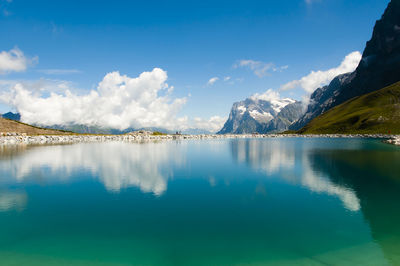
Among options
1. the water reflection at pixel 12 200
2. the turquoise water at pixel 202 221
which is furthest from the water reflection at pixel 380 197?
the water reflection at pixel 12 200

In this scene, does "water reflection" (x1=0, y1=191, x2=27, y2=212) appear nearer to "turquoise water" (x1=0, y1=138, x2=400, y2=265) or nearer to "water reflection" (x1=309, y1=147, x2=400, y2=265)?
"turquoise water" (x1=0, y1=138, x2=400, y2=265)

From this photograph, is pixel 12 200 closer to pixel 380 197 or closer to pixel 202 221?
pixel 202 221

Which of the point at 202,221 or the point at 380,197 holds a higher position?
the point at 380,197

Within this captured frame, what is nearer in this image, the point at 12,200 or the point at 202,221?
the point at 202,221


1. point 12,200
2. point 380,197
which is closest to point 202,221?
point 380,197

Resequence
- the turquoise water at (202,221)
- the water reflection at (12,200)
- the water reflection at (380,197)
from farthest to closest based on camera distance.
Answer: the water reflection at (12,200) < the water reflection at (380,197) < the turquoise water at (202,221)

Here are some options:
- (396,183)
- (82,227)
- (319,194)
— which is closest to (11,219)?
(82,227)

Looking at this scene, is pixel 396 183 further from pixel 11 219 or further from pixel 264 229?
pixel 11 219

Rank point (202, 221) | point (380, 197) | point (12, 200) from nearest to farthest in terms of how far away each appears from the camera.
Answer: point (202, 221) → point (380, 197) → point (12, 200)

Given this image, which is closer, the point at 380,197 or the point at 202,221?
the point at 202,221

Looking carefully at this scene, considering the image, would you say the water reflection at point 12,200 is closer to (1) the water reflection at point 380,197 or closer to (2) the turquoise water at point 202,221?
(2) the turquoise water at point 202,221

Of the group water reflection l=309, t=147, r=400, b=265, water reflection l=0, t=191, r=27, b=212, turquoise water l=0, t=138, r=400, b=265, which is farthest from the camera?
water reflection l=0, t=191, r=27, b=212

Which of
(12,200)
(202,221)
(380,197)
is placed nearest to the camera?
(202,221)

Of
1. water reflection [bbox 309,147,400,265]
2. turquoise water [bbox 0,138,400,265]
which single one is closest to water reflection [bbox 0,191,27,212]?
turquoise water [bbox 0,138,400,265]
